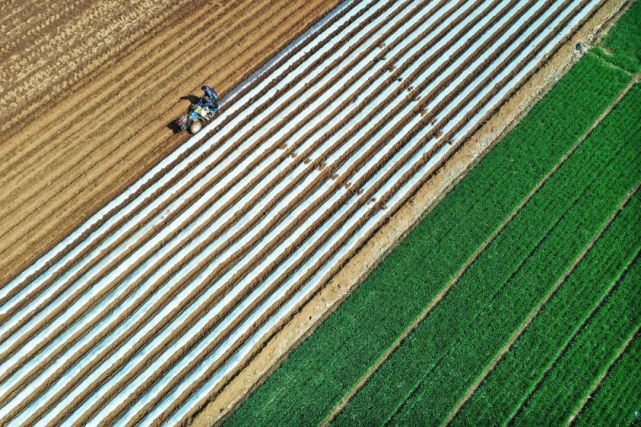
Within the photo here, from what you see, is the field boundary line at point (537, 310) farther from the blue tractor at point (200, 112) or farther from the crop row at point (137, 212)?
the blue tractor at point (200, 112)

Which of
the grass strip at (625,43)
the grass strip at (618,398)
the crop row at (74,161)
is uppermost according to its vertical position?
the grass strip at (625,43)

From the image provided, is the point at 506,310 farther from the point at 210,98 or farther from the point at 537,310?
the point at 210,98

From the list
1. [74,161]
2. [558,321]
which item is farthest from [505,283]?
[74,161]

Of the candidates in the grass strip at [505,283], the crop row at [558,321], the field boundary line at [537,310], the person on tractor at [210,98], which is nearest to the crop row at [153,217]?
the person on tractor at [210,98]

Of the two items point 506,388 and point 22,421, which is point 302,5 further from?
point 22,421

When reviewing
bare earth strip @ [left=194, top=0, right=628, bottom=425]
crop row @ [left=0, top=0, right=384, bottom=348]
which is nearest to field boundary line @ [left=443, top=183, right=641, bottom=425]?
bare earth strip @ [left=194, top=0, right=628, bottom=425]

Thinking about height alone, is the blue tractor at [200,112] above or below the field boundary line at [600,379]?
below
